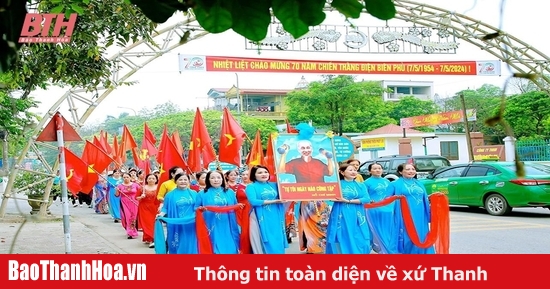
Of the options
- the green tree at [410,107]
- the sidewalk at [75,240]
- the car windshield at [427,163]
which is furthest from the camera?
the green tree at [410,107]

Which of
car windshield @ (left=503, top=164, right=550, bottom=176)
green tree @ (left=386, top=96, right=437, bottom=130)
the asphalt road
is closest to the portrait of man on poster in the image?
the asphalt road

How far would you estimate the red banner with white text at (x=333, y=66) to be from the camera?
1551 cm

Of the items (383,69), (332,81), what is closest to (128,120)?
(332,81)

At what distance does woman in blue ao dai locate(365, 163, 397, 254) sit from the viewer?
7.22 meters

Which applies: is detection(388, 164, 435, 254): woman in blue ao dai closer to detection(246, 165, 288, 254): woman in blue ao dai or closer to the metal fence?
the metal fence

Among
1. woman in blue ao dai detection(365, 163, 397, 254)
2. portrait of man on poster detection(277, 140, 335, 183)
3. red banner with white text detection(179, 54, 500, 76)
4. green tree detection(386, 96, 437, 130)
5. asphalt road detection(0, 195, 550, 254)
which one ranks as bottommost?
asphalt road detection(0, 195, 550, 254)

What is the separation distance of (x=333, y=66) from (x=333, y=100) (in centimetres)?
1298

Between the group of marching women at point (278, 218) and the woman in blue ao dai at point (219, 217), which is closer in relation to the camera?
the group of marching women at point (278, 218)

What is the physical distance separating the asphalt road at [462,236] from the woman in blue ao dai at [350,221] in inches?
71.4

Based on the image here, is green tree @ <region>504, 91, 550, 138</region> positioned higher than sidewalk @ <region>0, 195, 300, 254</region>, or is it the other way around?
green tree @ <region>504, 91, 550, 138</region>

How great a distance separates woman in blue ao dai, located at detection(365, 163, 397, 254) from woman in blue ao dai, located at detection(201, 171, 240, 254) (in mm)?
1670

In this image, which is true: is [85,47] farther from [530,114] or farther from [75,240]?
[530,114]

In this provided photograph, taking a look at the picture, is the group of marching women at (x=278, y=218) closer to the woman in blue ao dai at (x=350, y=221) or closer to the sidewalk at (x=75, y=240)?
the woman in blue ao dai at (x=350, y=221)

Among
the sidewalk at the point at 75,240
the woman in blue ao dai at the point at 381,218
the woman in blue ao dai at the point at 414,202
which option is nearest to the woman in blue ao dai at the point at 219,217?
the woman in blue ao dai at the point at 381,218
